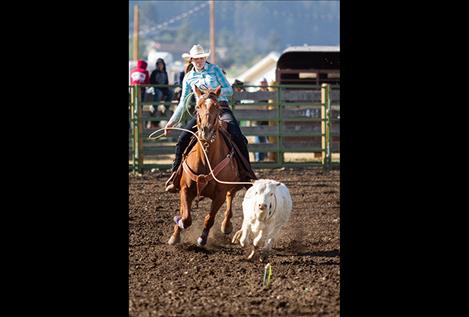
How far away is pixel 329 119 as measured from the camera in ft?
62.2

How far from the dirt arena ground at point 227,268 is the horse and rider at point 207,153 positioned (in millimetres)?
472

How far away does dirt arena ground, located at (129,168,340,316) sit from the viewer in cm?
683

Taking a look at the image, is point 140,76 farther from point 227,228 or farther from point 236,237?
point 236,237

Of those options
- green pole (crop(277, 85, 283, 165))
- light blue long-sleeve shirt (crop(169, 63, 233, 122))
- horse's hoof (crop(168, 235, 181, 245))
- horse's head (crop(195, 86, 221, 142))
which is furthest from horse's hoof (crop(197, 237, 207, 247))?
green pole (crop(277, 85, 283, 165))

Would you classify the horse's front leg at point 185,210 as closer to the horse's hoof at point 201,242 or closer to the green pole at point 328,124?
the horse's hoof at point 201,242

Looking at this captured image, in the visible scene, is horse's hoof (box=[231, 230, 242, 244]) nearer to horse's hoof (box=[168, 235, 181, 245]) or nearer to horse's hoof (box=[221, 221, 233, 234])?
horse's hoof (box=[221, 221, 233, 234])

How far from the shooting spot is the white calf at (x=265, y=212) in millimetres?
8859

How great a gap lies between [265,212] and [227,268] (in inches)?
22.6

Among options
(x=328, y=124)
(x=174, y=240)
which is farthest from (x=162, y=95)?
(x=174, y=240)

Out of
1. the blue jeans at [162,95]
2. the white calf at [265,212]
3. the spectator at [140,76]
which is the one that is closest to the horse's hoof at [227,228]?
the white calf at [265,212]
